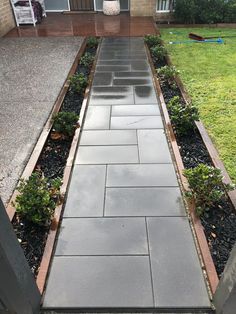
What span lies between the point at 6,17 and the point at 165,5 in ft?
16.0

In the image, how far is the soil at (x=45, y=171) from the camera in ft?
6.66

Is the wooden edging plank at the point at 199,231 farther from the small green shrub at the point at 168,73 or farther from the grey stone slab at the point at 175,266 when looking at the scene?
the small green shrub at the point at 168,73

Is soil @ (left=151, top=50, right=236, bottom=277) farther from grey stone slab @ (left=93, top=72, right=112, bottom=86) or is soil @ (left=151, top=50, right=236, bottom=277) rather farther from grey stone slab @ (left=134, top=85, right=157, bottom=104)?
grey stone slab @ (left=93, top=72, right=112, bottom=86)

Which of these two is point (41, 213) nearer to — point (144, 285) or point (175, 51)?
point (144, 285)

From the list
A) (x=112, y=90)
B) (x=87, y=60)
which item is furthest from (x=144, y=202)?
(x=87, y=60)

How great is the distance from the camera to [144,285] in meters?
1.81

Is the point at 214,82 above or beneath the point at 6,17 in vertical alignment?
beneath

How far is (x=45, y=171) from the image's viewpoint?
2783mm

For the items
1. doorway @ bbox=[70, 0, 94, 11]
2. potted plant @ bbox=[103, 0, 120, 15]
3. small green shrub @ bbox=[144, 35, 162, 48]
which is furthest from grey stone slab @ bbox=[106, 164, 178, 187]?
doorway @ bbox=[70, 0, 94, 11]

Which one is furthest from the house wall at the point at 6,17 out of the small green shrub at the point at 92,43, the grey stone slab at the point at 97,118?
the grey stone slab at the point at 97,118

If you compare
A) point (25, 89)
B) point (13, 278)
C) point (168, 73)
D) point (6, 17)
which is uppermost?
point (13, 278)

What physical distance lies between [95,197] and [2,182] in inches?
→ 37.8

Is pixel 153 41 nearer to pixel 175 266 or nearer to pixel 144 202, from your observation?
pixel 144 202

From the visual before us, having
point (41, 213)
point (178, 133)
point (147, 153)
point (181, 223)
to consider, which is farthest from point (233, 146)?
point (41, 213)
